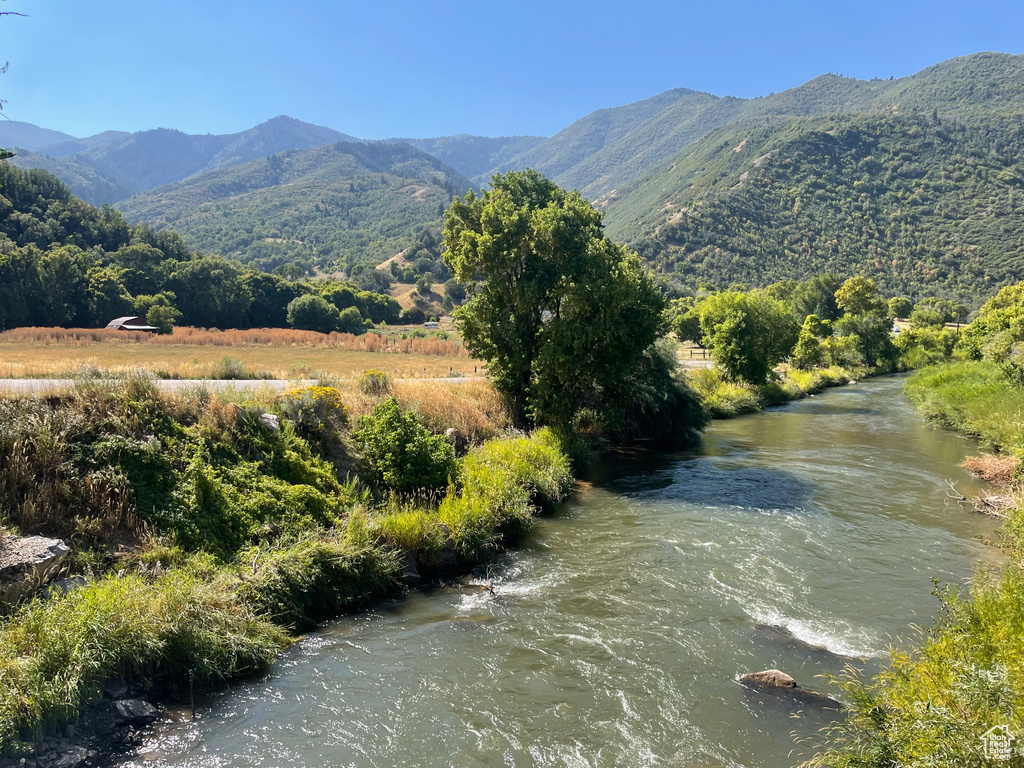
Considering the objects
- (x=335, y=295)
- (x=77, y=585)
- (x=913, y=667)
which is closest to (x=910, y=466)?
(x=913, y=667)

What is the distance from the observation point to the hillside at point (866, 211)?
126875 millimetres

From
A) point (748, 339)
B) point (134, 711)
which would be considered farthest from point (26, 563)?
point (748, 339)

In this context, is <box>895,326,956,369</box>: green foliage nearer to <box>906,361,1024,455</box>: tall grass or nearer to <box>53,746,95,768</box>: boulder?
<box>906,361,1024,455</box>: tall grass

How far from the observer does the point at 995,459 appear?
21.2 metres

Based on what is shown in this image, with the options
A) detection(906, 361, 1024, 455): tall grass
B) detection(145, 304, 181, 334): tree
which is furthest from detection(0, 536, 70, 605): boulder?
detection(145, 304, 181, 334): tree

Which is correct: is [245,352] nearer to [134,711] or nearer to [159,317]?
[159,317]

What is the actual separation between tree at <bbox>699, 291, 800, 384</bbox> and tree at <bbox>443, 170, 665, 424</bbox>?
22788 mm

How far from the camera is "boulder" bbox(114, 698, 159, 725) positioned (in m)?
7.16

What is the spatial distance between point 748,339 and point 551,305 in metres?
26.9

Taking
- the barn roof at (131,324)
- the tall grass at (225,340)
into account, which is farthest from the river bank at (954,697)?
the barn roof at (131,324)

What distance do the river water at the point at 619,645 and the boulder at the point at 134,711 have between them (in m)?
0.26

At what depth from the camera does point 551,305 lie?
24.7 meters

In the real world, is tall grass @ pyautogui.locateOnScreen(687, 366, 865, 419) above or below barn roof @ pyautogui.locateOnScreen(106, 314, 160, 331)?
below

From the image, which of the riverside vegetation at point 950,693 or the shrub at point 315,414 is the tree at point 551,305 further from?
the riverside vegetation at point 950,693
